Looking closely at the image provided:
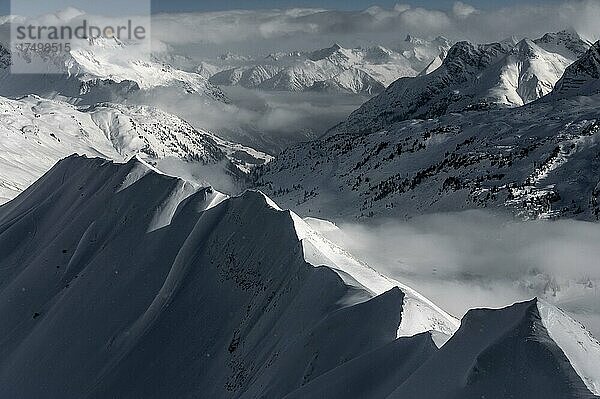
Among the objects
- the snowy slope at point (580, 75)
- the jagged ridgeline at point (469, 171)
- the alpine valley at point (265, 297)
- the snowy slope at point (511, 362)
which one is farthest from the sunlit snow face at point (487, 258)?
the snowy slope at point (580, 75)

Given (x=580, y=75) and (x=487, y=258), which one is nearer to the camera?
(x=487, y=258)

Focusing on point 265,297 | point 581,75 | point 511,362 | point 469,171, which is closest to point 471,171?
point 469,171

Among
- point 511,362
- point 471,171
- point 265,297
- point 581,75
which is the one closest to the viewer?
point 511,362

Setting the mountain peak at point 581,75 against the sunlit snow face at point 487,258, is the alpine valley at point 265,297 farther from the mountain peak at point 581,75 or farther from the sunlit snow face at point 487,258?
the mountain peak at point 581,75

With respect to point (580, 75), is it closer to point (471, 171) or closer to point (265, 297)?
point (471, 171)

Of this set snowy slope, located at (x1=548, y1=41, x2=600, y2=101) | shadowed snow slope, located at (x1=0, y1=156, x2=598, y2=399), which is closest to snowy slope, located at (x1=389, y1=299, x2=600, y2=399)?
shadowed snow slope, located at (x1=0, y1=156, x2=598, y2=399)

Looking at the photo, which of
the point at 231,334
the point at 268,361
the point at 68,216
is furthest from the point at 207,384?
the point at 68,216

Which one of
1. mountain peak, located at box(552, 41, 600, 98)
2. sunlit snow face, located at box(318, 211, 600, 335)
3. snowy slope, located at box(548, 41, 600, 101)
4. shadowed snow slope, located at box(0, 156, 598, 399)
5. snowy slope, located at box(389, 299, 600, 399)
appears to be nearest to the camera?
snowy slope, located at box(389, 299, 600, 399)

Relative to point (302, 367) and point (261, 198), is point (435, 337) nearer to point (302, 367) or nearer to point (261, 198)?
point (302, 367)

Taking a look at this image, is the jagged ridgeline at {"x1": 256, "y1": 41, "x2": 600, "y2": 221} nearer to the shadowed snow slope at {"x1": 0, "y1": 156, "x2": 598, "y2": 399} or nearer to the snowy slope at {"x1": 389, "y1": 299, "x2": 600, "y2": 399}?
the shadowed snow slope at {"x1": 0, "y1": 156, "x2": 598, "y2": 399}
